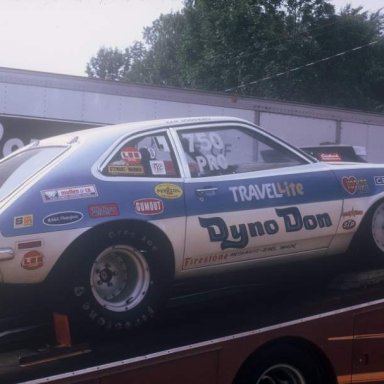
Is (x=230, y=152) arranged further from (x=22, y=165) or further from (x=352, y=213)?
(x=22, y=165)

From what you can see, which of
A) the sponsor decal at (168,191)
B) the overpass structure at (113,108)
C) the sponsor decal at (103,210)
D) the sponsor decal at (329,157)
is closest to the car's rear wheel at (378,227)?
the sponsor decal at (168,191)

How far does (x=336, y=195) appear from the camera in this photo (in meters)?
5.45

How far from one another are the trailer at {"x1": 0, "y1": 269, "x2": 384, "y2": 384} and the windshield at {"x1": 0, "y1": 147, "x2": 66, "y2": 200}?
896mm

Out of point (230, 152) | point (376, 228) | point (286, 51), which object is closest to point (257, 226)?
point (230, 152)

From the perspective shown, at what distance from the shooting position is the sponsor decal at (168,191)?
470cm

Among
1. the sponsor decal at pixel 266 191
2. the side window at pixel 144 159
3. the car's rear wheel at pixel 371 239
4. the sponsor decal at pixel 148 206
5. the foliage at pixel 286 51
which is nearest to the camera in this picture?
the sponsor decal at pixel 148 206

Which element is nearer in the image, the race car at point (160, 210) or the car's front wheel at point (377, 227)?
the race car at point (160, 210)

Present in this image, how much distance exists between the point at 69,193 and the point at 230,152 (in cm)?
133

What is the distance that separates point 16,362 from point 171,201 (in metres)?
1.38

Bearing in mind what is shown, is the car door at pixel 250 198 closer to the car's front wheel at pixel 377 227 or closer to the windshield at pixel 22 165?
the car's front wheel at pixel 377 227

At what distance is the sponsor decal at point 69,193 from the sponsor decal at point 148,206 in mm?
279

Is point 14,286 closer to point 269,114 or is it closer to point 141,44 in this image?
point 269,114

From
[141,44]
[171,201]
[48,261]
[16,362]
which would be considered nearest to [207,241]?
[171,201]

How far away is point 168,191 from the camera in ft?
15.5
